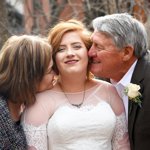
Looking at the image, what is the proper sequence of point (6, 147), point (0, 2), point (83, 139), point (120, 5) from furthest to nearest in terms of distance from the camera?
point (120, 5) < point (0, 2) < point (83, 139) < point (6, 147)

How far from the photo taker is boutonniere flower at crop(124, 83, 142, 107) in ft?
12.2

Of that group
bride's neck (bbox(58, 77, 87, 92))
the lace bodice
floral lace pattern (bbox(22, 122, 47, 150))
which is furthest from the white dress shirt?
floral lace pattern (bbox(22, 122, 47, 150))

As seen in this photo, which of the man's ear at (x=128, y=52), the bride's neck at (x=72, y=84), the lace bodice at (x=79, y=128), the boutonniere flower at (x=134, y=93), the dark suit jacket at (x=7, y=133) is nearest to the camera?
the dark suit jacket at (x=7, y=133)

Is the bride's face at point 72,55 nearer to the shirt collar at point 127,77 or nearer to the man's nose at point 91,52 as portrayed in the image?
the man's nose at point 91,52

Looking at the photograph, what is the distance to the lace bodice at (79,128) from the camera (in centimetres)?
383

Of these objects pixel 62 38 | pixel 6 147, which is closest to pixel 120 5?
pixel 62 38

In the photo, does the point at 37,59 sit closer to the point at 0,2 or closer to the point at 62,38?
the point at 62,38

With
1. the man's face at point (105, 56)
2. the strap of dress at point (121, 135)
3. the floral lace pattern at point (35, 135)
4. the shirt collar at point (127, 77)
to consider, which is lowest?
the strap of dress at point (121, 135)

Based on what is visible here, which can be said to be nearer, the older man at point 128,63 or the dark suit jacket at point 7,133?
the dark suit jacket at point 7,133

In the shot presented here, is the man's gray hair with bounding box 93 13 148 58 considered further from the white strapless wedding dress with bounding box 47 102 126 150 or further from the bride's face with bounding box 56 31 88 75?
the white strapless wedding dress with bounding box 47 102 126 150

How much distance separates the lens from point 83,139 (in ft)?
12.9

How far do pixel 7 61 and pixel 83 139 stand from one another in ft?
3.10

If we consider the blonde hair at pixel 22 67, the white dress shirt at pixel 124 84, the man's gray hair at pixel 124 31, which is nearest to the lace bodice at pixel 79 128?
the white dress shirt at pixel 124 84

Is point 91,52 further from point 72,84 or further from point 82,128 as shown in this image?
point 82,128
